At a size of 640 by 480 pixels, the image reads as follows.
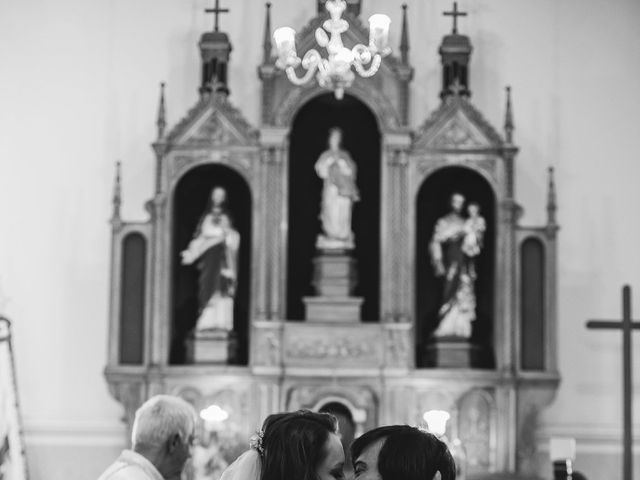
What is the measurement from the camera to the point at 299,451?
11.9ft

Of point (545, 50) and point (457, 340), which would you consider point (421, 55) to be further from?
point (457, 340)

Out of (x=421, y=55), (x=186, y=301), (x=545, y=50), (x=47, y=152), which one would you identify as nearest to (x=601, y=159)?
(x=545, y=50)

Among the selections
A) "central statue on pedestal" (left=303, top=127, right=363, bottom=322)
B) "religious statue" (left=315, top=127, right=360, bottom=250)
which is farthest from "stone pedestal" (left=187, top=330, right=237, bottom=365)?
"religious statue" (left=315, top=127, right=360, bottom=250)

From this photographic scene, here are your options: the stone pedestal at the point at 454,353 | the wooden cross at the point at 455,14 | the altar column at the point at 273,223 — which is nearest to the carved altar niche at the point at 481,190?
the stone pedestal at the point at 454,353

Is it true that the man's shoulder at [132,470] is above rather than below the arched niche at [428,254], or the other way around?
below

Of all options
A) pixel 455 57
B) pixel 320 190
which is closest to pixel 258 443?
pixel 320 190

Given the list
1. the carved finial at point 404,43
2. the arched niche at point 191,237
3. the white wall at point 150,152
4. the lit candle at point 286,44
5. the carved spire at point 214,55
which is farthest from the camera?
the white wall at point 150,152

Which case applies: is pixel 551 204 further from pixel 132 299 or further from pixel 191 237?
pixel 132 299

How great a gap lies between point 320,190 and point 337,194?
2.25ft

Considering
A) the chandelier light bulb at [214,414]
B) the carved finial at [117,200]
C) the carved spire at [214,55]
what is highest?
the carved spire at [214,55]

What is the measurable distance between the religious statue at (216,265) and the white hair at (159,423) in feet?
21.1

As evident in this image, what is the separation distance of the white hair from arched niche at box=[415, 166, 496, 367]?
7.02 metres

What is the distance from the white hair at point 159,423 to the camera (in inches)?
199

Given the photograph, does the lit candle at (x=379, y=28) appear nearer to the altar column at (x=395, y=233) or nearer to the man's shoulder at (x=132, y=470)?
the altar column at (x=395, y=233)
